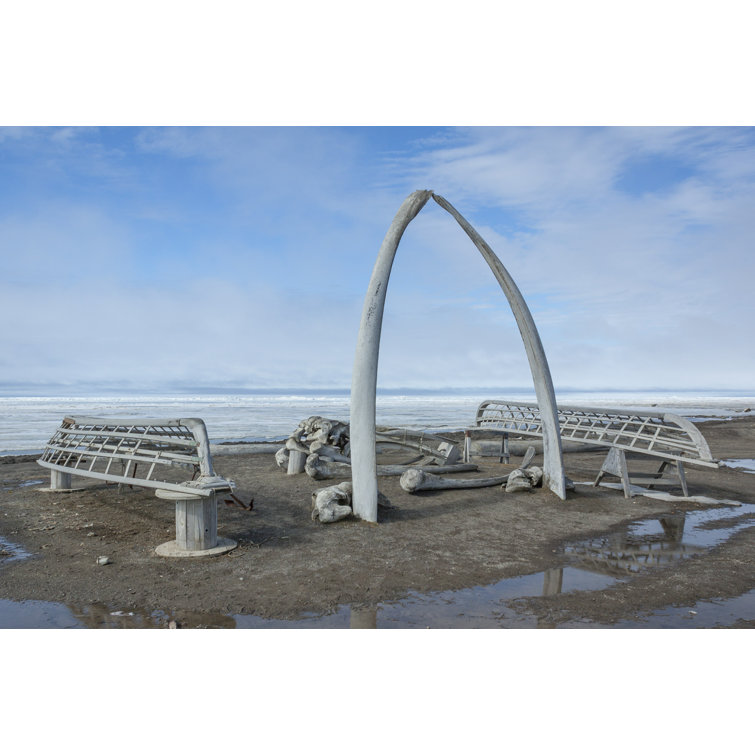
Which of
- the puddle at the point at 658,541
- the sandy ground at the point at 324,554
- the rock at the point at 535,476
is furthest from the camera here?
the rock at the point at 535,476

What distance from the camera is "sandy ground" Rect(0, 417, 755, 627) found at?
5.05m

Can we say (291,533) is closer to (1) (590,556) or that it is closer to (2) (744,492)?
(1) (590,556)

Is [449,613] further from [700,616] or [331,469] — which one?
[331,469]

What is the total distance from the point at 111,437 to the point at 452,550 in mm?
5928

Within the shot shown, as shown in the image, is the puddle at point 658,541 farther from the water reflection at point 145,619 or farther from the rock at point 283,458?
the rock at point 283,458

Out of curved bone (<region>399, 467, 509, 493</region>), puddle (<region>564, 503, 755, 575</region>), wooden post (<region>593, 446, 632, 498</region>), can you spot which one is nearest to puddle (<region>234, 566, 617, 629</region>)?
puddle (<region>564, 503, 755, 575</region>)

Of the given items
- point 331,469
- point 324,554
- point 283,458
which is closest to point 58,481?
point 283,458

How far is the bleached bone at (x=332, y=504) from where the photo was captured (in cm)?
795

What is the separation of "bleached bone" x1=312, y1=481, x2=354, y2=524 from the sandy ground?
0.15m

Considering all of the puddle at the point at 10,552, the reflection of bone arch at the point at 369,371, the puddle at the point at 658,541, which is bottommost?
the puddle at the point at 658,541

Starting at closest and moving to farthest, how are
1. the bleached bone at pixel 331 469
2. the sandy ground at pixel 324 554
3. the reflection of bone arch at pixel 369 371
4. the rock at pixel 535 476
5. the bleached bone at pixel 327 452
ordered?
the sandy ground at pixel 324 554 → the reflection of bone arch at pixel 369 371 → the rock at pixel 535 476 → the bleached bone at pixel 331 469 → the bleached bone at pixel 327 452

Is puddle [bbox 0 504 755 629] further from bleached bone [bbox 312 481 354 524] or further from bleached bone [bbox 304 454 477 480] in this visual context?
bleached bone [bbox 304 454 477 480]

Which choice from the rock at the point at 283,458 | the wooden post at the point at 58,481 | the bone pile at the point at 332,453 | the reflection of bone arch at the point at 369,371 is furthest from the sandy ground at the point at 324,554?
the rock at the point at 283,458

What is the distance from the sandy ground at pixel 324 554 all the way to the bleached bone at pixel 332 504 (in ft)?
0.49
